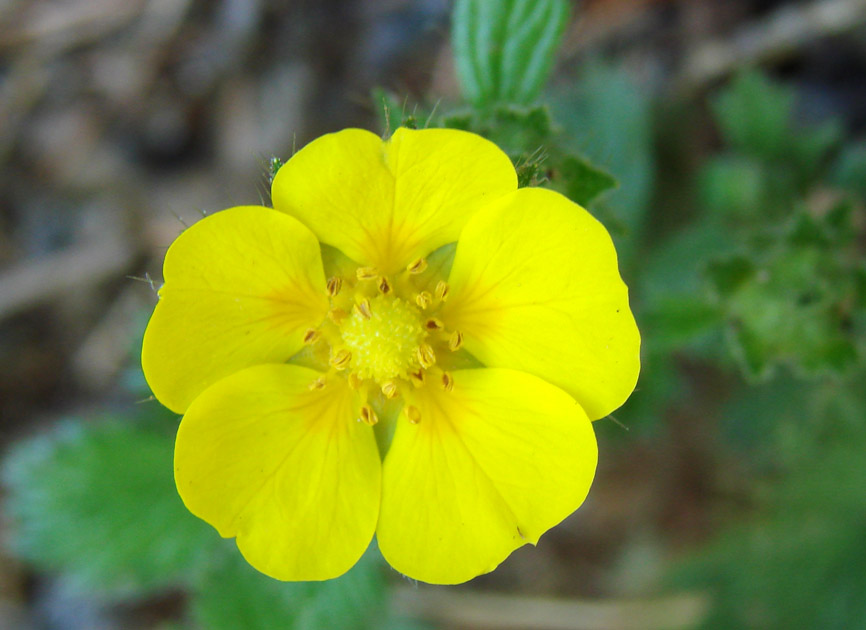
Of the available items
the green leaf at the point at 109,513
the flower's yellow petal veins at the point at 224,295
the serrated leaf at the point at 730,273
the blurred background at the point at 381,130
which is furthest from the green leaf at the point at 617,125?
the green leaf at the point at 109,513

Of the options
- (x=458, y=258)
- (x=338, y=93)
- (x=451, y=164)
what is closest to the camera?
(x=451, y=164)

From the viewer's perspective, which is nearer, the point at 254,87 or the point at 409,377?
the point at 409,377

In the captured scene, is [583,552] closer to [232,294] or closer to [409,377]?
[409,377]

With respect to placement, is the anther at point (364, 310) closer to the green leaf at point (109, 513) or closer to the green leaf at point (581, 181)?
the green leaf at point (581, 181)

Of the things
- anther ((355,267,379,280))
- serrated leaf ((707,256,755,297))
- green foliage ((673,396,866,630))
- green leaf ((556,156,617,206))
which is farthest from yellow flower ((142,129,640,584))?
green foliage ((673,396,866,630))

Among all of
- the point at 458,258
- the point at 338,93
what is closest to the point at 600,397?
the point at 458,258

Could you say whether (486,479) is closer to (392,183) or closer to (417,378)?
(417,378)
